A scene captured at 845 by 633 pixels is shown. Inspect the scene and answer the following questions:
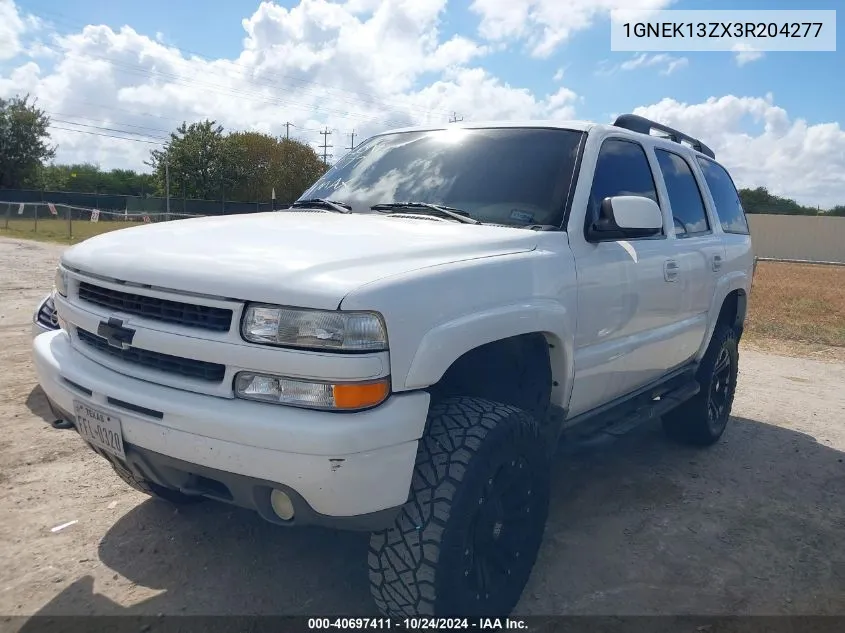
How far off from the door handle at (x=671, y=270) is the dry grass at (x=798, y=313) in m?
6.78

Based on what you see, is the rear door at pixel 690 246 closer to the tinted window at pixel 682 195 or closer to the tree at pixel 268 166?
the tinted window at pixel 682 195

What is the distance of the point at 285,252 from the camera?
2.31 metres

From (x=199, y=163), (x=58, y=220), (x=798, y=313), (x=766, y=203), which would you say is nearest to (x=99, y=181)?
(x=199, y=163)

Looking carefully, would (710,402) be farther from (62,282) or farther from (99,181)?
(99,181)

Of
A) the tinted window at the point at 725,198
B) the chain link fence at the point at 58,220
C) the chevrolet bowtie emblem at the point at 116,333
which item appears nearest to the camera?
the chevrolet bowtie emblem at the point at 116,333

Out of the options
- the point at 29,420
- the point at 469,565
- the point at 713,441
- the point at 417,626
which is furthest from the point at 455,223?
the point at 29,420

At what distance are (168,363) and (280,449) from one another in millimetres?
565

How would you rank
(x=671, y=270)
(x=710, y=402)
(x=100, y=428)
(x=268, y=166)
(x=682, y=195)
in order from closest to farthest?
(x=100, y=428)
(x=671, y=270)
(x=682, y=195)
(x=710, y=402)
(x=268, y=166)

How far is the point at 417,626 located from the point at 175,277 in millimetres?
1393

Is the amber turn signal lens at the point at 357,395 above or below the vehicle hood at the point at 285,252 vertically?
A: below

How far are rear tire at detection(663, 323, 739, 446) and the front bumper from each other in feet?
10.4

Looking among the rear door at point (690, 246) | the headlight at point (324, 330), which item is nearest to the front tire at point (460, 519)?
the headlight at point (324, 330)

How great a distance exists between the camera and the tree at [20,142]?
51.0 metres

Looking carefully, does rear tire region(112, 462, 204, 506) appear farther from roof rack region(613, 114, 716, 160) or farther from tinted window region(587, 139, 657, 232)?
roof rack region(613, 114, 716, 160)
